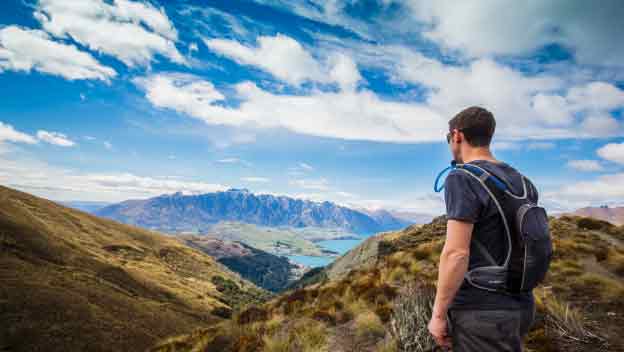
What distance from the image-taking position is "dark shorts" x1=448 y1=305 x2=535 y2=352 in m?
2.53

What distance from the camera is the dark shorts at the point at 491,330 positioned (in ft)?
8.29

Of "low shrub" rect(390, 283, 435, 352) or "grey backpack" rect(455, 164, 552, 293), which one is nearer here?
"grey backpack" rect(455, 164, 552, 293)

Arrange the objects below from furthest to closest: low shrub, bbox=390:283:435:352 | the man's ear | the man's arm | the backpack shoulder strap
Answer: low shrub, bbox=390:283:435:352
the man's ear
the backpack shoulder strap
the man's arm

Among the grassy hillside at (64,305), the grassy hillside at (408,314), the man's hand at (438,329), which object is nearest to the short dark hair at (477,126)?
the man's hand at (438,329)

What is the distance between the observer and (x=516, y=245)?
2654 mm

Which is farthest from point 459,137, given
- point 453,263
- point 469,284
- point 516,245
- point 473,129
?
point 469,284

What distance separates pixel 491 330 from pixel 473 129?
180cm

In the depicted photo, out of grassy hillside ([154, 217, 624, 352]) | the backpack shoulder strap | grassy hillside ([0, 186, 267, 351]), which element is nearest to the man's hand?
the backpack shoulder strap

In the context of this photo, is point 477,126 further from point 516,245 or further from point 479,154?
point 516,245

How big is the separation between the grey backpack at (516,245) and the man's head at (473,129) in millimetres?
419

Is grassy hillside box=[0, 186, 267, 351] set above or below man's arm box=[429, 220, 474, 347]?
below

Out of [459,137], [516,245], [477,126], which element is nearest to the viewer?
[516,245]

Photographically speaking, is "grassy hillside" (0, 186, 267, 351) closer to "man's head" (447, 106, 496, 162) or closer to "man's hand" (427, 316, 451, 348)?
"man's hand" (427, 316, 451, 348)

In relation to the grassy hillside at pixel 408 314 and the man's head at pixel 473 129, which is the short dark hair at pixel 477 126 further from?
the grassy hillside at pixel 408 314
